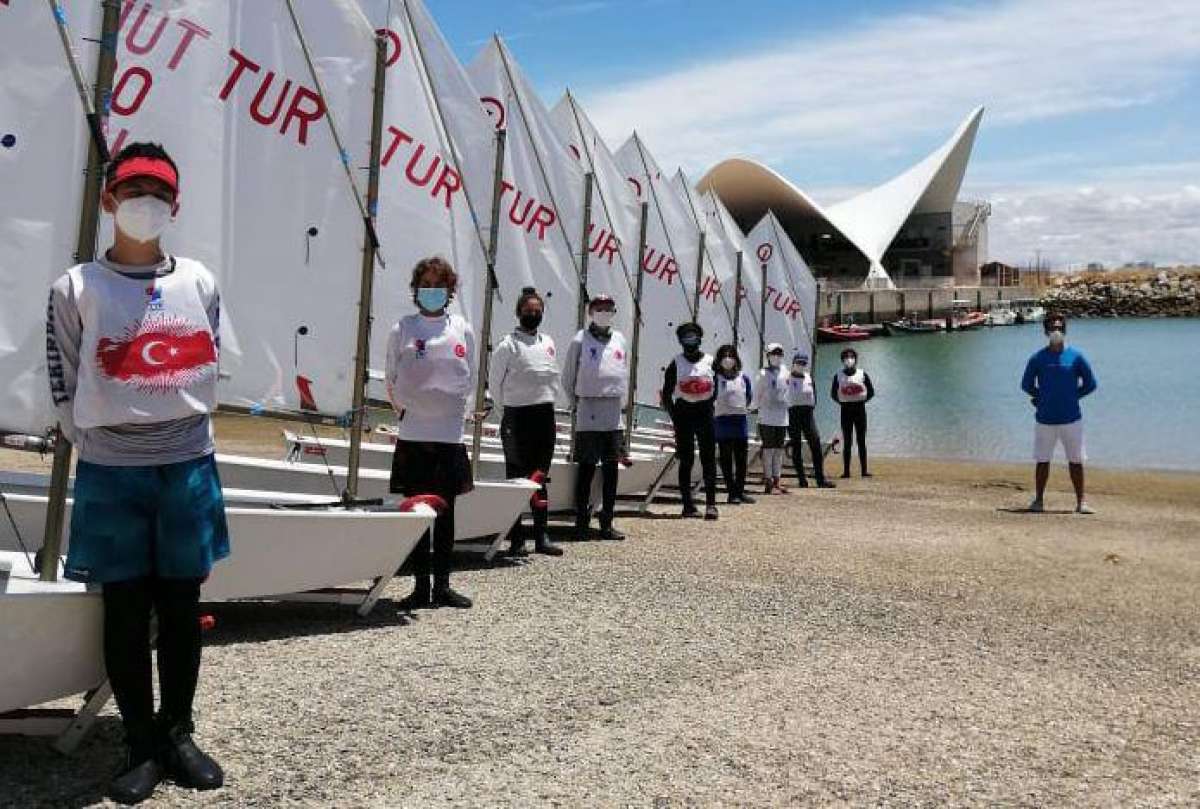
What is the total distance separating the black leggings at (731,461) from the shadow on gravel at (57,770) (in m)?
8.28

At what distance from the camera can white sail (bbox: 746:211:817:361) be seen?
712 inches

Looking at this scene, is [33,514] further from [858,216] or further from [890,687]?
[858,216]

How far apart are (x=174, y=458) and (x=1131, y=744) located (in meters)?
3.45

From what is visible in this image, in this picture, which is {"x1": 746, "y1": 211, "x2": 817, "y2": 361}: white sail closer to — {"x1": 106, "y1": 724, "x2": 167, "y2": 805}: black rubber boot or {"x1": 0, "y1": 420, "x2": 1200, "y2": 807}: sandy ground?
Result: {"x1": 0, "y1": 420, "x2": 1200, "y2": 807}: sandy ground

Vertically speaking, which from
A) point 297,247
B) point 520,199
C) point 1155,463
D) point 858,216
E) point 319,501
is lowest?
point 1155,463

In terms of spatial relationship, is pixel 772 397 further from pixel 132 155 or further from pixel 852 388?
pixel 132 155

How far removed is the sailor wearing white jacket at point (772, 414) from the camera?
43.7 feet

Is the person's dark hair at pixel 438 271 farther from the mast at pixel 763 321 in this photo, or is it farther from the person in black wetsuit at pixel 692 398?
the mast at pixel 763 321

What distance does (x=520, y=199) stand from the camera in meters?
9.77

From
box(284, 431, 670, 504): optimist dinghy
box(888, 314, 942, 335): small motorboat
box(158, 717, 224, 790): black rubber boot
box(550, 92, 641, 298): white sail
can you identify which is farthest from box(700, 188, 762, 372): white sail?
box(888, 314, 942, 335): small motorboat

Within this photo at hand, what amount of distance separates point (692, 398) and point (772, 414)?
12.5ft

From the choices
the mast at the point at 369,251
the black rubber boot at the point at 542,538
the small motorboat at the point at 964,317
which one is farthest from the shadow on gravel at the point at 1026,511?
the small motorboat at the point at 964,317

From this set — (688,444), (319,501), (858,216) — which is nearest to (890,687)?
(319,501)

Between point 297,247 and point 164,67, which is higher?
point 164,67
